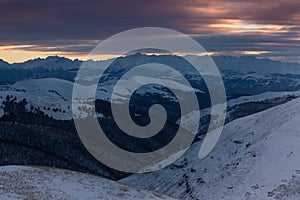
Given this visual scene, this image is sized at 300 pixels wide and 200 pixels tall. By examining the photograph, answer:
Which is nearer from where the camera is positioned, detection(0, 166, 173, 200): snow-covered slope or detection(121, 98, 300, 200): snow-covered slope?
detection(0, 166, 173, 200): snow-covered slope

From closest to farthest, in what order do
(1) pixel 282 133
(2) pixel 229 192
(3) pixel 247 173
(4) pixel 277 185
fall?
(4) pixel 277 185
(2) pixel 229 192
(3) pixel 247 173
(1) pixel 282 133

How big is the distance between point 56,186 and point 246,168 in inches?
1747

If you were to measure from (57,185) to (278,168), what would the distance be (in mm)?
40361

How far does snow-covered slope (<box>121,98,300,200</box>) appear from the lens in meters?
64.2

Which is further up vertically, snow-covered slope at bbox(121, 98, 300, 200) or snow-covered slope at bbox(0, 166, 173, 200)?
snow-covered slope at bbox(0, 166, 173, 200)

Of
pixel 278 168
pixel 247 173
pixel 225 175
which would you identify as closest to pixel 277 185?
pixel 278 168

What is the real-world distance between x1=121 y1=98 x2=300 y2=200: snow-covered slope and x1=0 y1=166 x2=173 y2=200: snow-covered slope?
2323 centimetres

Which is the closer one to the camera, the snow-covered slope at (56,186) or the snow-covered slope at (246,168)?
the snow-covered slope at (56,186)

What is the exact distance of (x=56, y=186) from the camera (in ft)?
139

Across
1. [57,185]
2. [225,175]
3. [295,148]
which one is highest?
[57,185]

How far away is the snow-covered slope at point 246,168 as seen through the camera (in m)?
64.2

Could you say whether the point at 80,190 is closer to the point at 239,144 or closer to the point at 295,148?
the point at 295,148

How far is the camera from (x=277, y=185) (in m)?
61.6

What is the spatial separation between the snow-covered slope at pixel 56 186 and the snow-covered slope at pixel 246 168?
2323cm
